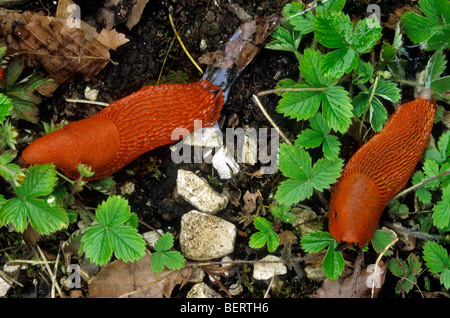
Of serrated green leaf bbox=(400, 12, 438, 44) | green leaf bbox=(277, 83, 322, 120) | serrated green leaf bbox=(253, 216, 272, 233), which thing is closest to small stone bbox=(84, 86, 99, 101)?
green leaf bbox=(277, 83, 322, 120)

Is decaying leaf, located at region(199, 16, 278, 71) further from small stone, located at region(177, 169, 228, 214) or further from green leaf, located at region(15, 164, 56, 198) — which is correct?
green leaf, located at region(15, 164, 56, 198)

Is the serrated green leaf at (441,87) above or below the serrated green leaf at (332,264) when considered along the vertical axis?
above

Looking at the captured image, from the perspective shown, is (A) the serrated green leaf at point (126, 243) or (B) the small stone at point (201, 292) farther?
(B) the small stone at point (201, 292)

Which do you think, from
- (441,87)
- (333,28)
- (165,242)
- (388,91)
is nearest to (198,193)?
(165,242)

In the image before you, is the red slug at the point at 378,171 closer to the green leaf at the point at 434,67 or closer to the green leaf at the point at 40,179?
the green leaf at the point at 434,67

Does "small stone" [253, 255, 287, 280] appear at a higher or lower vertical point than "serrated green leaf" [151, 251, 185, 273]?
lower

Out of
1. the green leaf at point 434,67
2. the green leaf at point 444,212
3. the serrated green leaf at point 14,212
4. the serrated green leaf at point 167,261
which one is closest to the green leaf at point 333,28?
the green leaf at point 434,67
